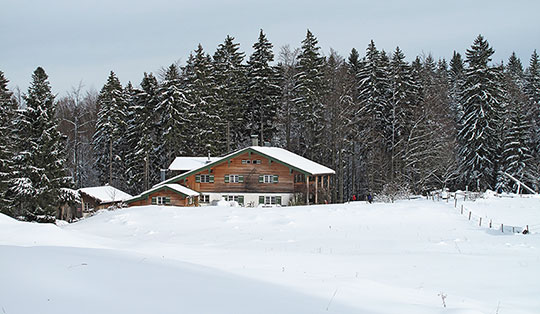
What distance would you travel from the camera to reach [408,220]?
81.0 ft

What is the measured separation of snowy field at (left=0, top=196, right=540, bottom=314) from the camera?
6.27m

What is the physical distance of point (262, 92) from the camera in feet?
176

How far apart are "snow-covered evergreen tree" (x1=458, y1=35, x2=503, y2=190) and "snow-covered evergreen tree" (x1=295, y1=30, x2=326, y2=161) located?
15.5m

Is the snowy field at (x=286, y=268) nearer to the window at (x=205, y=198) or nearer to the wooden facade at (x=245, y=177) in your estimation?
the wooden facade at (x=245, y=177)

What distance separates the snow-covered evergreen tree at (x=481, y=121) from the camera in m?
46.8

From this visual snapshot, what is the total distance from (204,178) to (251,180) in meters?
4.70

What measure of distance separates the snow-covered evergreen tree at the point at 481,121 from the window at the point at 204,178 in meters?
26.6

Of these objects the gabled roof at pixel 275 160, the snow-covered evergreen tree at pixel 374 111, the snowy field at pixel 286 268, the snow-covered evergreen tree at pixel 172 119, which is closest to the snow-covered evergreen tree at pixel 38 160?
the gabled roof at pixel 275 160

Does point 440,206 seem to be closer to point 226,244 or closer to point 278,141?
point 226,244

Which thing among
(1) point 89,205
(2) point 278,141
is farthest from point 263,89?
(1) point 89,205

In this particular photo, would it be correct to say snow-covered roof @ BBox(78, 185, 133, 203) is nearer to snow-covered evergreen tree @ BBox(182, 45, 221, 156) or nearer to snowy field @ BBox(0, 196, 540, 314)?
snow-covered evergreen tree @ BBox(182, 45, 221, 156)

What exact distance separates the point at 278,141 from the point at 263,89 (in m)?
10.6

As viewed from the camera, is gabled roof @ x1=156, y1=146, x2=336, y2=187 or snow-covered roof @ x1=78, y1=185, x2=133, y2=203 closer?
gabled roof @ x1=156, y1=146, x2=336, y2=187

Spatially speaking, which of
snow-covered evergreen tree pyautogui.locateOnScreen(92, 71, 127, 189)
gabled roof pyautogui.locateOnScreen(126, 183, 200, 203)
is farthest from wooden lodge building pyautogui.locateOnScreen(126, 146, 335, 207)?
snow-covered evergreen tree pyautogui.locateOnScreen(92, 71, 127, 189)
